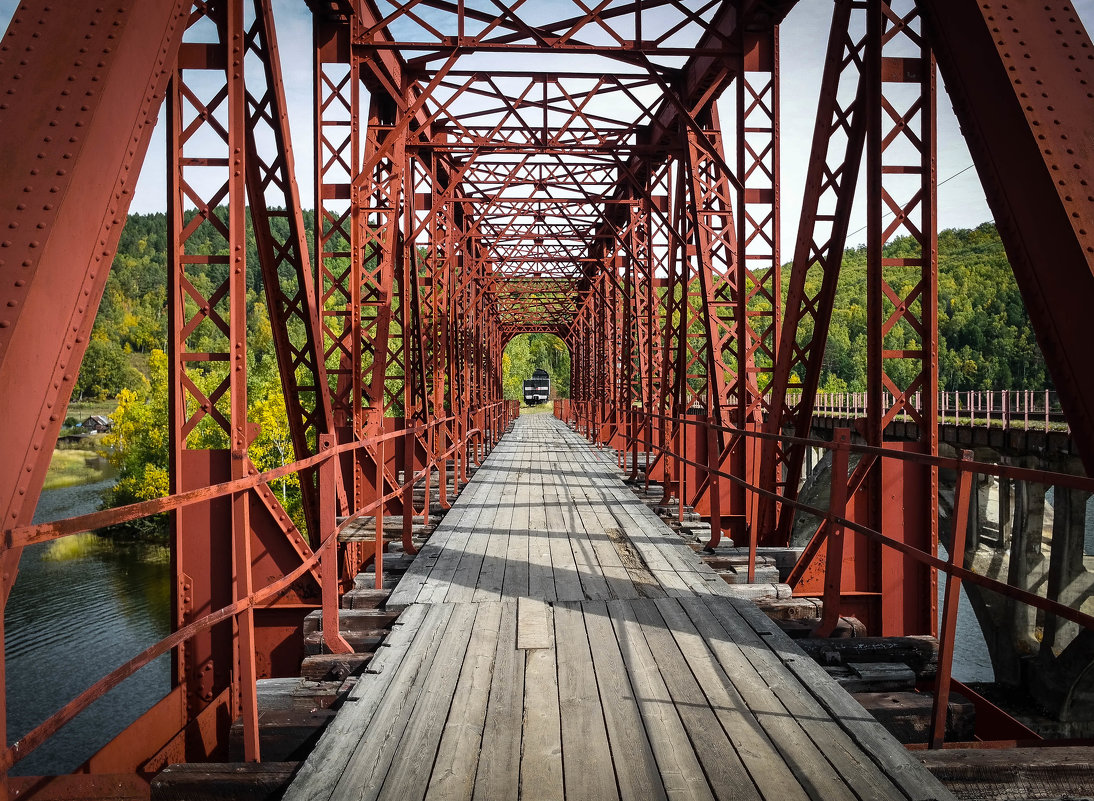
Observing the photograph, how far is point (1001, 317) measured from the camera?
294 feet

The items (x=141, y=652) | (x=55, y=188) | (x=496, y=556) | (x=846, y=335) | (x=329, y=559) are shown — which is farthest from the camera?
(x=846, y=335)

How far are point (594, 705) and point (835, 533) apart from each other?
1882 millimetres

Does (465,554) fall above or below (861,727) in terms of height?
below

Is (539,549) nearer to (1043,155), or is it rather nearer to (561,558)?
(561,558)

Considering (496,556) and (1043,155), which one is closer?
(1043,155)

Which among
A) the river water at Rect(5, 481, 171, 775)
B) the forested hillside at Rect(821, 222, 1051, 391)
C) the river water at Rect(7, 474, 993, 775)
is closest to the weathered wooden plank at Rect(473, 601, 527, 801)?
the river water at Rect(5, 481, 171, 775)

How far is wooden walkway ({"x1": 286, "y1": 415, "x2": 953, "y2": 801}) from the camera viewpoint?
2.80 meters

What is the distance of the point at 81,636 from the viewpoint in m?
29.0

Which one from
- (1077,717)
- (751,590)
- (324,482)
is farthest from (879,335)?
(1077,717)

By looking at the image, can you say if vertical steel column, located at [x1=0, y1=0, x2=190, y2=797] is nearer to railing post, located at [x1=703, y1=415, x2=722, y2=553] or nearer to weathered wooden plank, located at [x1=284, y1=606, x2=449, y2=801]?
weathered wooden plank, located at [x1=284, y1=606, x2=449, y2=801]

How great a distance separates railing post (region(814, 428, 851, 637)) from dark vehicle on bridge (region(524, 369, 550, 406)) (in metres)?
82.7

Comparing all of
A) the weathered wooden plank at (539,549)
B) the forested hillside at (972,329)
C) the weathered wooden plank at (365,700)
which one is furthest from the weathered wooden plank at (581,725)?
the forested hillside at (972,329)

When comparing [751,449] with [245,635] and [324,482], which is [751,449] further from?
[245,635]

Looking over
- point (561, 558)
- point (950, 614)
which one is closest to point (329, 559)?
point (561, 558)
